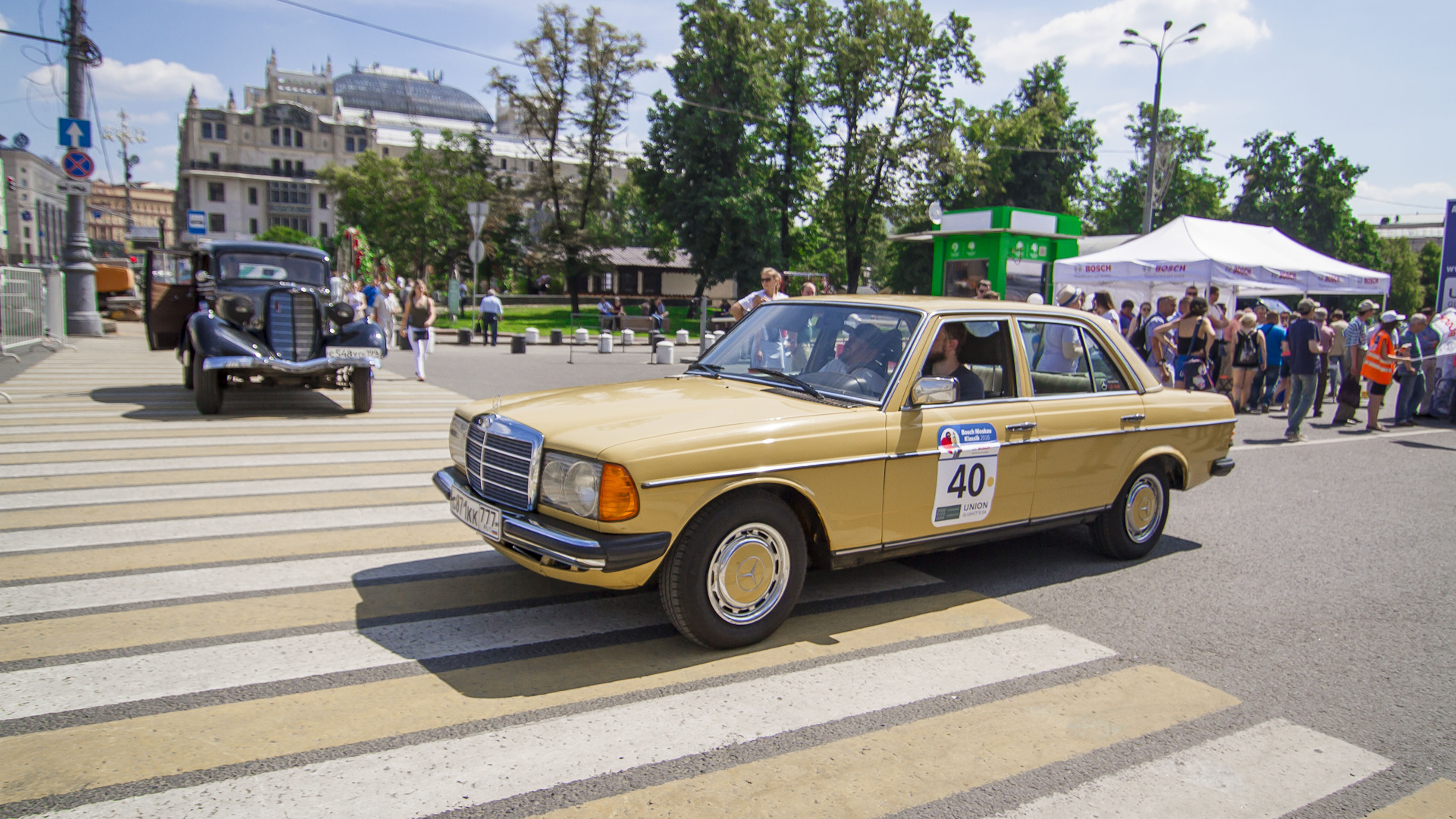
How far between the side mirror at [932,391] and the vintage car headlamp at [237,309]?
31.3 feet

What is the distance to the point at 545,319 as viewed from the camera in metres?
46.4

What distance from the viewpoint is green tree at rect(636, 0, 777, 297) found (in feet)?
134

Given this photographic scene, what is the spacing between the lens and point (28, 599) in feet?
14.7

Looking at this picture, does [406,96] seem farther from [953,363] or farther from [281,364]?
[953,363]

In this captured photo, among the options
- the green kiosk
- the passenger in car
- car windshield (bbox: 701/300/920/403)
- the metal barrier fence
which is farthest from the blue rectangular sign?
the metal barrier fence

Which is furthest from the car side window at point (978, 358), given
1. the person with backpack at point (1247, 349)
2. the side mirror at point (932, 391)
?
the person with backpack at point (1247, 349)

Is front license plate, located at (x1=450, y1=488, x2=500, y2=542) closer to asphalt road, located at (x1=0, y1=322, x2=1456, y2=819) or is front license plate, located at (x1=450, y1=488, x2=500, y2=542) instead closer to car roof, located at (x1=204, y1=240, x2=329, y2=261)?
asphalt road, located at (x1=0, y1=322, x2=1456, y2=819)

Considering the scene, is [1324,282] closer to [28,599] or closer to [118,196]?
[28,599]

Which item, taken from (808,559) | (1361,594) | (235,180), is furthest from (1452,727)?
(235,180)

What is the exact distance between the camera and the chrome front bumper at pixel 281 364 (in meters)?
10.2

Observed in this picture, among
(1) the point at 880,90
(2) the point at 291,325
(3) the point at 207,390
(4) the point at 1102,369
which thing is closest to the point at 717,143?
(1) the point at 880,90

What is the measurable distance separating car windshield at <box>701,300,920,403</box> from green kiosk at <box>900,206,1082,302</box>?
45.4ft

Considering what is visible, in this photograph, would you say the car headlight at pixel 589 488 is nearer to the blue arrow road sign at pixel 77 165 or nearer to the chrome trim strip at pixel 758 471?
the chrome trim strip at pixel 758 471

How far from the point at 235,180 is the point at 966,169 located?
314ft
